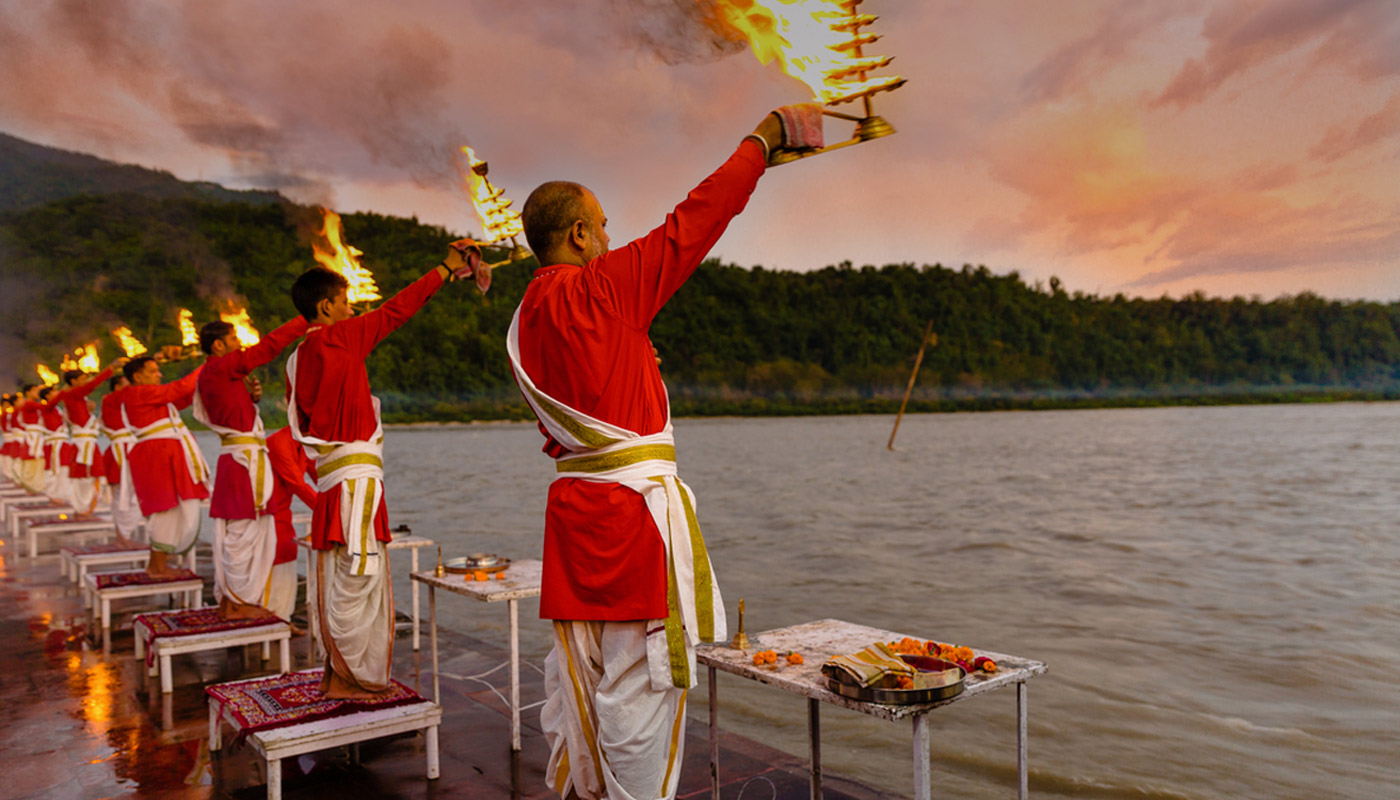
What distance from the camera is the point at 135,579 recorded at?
765 cm

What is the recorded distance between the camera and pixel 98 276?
54.4 m

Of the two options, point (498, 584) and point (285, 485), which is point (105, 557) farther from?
point (498, 584)

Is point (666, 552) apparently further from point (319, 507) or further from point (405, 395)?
point (405, 395)

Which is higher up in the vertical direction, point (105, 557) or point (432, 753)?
point (105, 557)

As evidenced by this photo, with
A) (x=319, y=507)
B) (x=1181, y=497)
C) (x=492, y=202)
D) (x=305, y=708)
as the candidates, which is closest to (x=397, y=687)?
(x=305, y=708)

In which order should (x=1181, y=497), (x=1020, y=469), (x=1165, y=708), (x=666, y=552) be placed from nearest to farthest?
(x=666, y=552), (x=1165, y=708), (x=1181, y=497), (x=1020, y=469)

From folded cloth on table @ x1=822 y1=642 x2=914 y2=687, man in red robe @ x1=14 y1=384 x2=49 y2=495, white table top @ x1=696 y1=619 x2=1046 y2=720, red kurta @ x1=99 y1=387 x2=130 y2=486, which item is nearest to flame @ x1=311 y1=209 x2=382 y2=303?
white table top @ x1=696 y1=619 x2=1046 y2=720

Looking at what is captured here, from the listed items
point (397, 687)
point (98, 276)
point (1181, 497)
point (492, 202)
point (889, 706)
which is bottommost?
point (1181, 497)

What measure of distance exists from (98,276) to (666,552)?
207 ft

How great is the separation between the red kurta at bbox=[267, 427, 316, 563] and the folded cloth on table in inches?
193

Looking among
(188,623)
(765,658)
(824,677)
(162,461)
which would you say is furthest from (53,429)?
(824,677)

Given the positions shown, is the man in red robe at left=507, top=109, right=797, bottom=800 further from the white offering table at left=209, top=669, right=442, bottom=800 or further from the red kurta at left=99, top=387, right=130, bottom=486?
the red kurta at left=99, top=387, right=130, bottom=486

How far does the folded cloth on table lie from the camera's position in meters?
2.82

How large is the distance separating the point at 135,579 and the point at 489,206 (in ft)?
17.3
